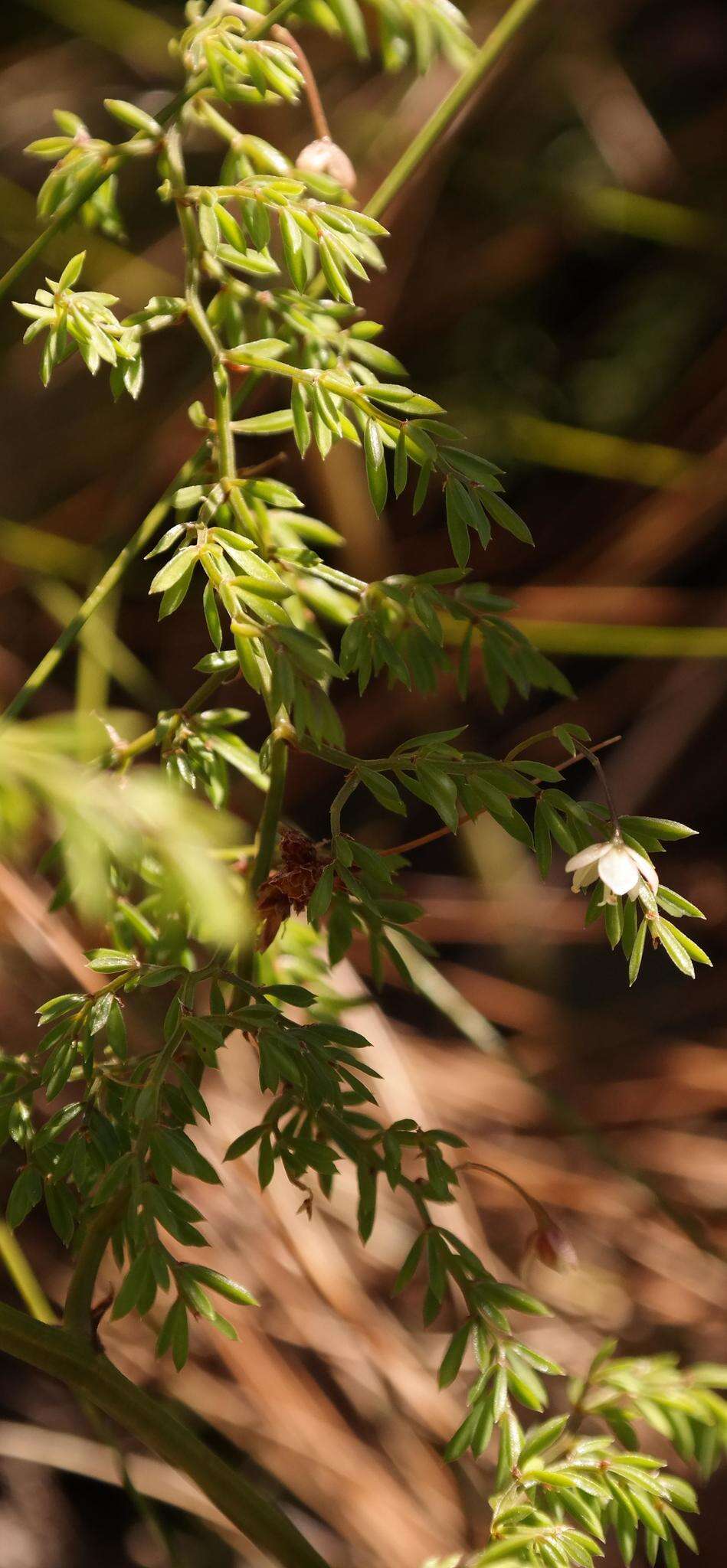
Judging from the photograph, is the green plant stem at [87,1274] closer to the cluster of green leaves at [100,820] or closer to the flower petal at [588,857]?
the cluster of green leaves at [100,820]

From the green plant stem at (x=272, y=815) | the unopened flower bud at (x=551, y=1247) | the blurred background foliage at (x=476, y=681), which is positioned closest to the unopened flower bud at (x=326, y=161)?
the green plant stem at (x=272, y=815)

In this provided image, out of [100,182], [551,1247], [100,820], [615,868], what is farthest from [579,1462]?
[100,182]

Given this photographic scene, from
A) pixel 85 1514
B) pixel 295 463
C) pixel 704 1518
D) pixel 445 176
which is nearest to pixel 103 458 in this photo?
pixel 295 463

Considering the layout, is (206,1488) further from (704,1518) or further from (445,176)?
(445,176)

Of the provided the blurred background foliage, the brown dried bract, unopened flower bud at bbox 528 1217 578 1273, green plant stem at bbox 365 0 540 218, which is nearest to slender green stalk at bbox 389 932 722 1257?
the blurred background foliage

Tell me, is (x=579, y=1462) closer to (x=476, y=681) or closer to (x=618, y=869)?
(x=618, y=869)

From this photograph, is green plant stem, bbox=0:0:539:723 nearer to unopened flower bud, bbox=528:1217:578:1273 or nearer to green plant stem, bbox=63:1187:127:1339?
green plant stem, bbox=63:1187:127:1339
